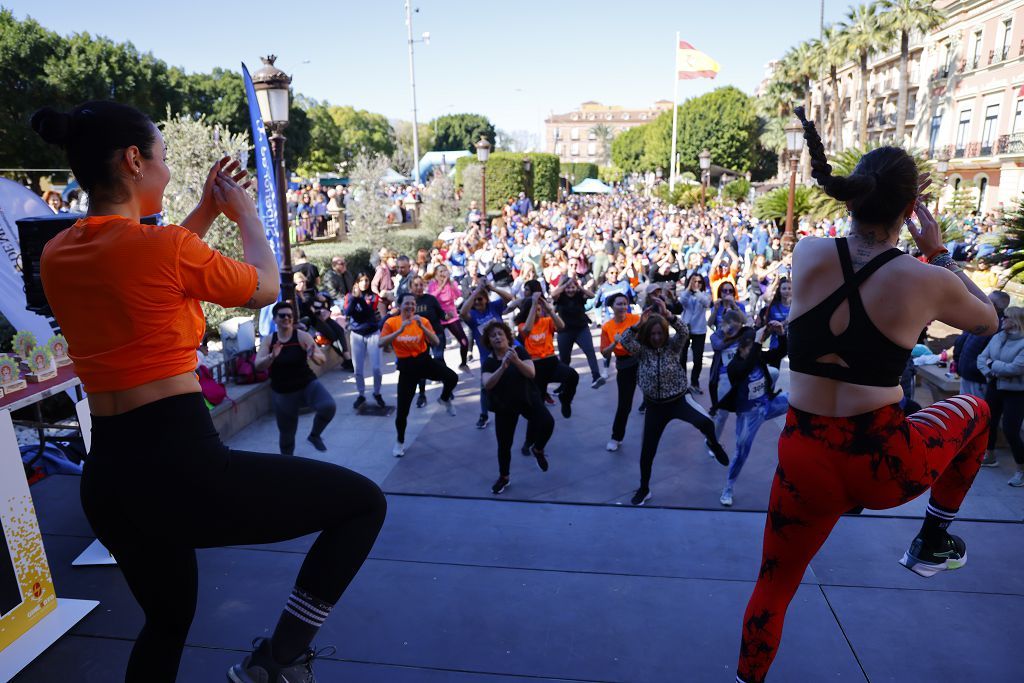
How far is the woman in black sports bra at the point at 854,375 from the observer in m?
1.91

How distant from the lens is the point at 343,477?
1.82 metres

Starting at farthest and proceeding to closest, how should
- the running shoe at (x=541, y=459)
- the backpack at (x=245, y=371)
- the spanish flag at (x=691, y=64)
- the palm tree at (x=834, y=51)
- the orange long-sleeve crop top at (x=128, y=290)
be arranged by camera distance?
the palm tree at (x=834, y=51)
the spanish flag at (x=691, y=64)
the backpack at (x=245, y=371)
the running shoe at (x=541, y=459)
the orange long-sleeve crop top at (x=128, y=290)

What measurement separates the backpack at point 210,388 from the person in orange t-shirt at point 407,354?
178 cm

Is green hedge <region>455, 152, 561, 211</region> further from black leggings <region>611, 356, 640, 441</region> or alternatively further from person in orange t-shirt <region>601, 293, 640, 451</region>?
black leggings <region>611, 356, 640, 441</region>

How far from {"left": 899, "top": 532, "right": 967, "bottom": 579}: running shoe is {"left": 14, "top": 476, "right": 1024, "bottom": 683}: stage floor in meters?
0.45

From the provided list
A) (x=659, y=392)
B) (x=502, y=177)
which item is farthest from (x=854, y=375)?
(x=502, y=177)

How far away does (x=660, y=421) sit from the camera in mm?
5387

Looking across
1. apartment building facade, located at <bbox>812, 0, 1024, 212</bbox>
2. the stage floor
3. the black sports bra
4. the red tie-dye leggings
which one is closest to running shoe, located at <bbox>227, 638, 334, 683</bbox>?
the stage floor

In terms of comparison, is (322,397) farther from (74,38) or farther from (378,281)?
(74,38)

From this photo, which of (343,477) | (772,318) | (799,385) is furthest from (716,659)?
(772,318)

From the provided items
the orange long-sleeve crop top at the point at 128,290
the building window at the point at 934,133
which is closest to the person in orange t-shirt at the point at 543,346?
the orange long-sleeve crop top at the point at 128,290

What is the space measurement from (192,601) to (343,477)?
1.73 feet

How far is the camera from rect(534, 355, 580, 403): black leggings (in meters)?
6.97

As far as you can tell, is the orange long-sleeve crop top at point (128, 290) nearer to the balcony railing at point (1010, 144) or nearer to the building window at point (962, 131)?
the balcony railing at point (1010, 144)
